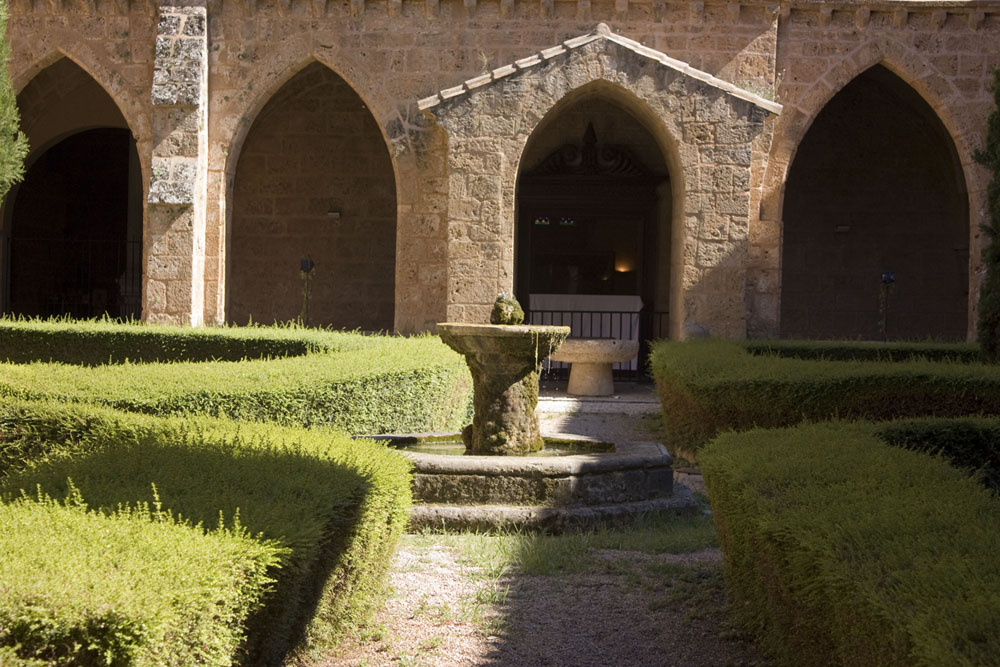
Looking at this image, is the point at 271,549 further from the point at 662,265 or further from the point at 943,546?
the point at 662,265

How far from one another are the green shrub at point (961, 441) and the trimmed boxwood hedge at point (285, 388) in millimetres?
3109

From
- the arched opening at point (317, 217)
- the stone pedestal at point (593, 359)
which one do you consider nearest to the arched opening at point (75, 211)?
the arched opening at point (317, 217)

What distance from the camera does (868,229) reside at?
52.0 ft

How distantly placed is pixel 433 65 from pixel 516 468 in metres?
7.73

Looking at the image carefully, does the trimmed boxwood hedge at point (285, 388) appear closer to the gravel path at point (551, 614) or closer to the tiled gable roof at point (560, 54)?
the gravel path at point (551, 614)

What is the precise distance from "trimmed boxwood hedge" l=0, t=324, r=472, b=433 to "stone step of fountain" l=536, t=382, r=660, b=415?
94.8 inches

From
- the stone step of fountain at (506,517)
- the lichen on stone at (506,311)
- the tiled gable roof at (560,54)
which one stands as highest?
the tiled gable roof at (560,54)

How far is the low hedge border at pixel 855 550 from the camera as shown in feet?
7.42

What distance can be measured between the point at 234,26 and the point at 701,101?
5416 mm

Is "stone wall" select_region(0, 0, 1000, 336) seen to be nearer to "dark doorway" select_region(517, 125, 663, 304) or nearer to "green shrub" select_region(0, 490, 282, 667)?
"dark doorway" select_region(517, 125, 663, 304)

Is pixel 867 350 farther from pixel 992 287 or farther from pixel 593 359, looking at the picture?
pixel 593 359

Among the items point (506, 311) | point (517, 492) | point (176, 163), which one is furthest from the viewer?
point (176, 163)

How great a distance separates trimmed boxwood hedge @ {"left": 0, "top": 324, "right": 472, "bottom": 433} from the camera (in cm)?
549

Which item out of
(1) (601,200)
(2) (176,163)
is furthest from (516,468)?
(1) (601,200)
